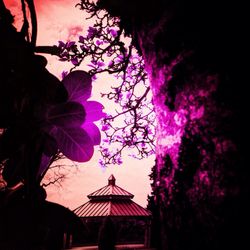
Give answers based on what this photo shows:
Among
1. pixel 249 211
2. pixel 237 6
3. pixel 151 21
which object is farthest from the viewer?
pixel 151 21

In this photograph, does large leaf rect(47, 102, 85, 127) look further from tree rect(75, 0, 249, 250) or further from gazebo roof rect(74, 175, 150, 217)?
gazebo roof rect(74, 175, 150, 217)

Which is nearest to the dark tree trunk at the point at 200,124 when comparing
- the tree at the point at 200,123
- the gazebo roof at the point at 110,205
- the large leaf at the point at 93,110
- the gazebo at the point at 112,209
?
the tree at the point at 200,123

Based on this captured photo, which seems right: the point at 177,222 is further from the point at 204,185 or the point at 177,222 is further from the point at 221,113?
the point at 221,113

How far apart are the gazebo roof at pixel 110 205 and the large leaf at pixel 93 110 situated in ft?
46.4

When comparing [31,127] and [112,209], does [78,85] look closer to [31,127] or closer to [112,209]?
[31,127]

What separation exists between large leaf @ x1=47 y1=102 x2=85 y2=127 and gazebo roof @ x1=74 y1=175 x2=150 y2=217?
14.3 meters

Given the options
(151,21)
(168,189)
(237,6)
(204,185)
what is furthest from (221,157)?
(151,21)

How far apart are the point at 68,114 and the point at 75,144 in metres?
0.10

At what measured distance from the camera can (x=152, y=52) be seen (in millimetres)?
915

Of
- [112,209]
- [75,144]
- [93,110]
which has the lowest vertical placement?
[112,209]

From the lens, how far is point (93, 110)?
32.2 inches

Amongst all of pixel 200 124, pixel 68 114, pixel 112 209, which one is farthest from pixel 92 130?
pixel 112 209

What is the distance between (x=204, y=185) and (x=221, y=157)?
0.09 metres

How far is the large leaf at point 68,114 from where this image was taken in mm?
680
